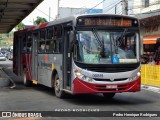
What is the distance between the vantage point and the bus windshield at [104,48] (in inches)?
523

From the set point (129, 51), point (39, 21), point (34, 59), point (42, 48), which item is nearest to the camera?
point (129, 51)

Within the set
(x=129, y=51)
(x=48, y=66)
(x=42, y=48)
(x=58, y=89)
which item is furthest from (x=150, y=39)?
(x=129, y=51)

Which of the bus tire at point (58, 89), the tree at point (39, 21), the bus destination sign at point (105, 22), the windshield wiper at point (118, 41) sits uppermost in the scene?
the tree at point (39, 21)

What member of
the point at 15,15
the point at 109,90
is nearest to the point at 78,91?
the point at 109,90

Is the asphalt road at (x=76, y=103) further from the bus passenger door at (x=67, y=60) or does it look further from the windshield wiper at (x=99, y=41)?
the windshield wiper at (x=99, y=41)

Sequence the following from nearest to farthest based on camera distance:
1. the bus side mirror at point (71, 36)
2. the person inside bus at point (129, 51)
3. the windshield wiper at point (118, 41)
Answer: the bus side mirror at point (71, 36) → the windshield wiper at point (118, 41) → the person inside bus at point (129, 51)

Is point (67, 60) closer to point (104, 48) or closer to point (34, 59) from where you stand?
point (104, 48)

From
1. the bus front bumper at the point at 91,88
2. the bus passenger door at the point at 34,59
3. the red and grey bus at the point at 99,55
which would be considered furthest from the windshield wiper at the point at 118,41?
the bus passenger door at the point at 34,59

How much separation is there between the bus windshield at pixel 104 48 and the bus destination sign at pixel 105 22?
0.88 feet

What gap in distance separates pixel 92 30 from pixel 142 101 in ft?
10.3

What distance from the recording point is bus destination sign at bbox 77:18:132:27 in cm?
1353

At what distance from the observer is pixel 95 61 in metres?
13.2

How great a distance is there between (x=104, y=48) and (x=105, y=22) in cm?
91

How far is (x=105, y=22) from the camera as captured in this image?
44.8 feet
